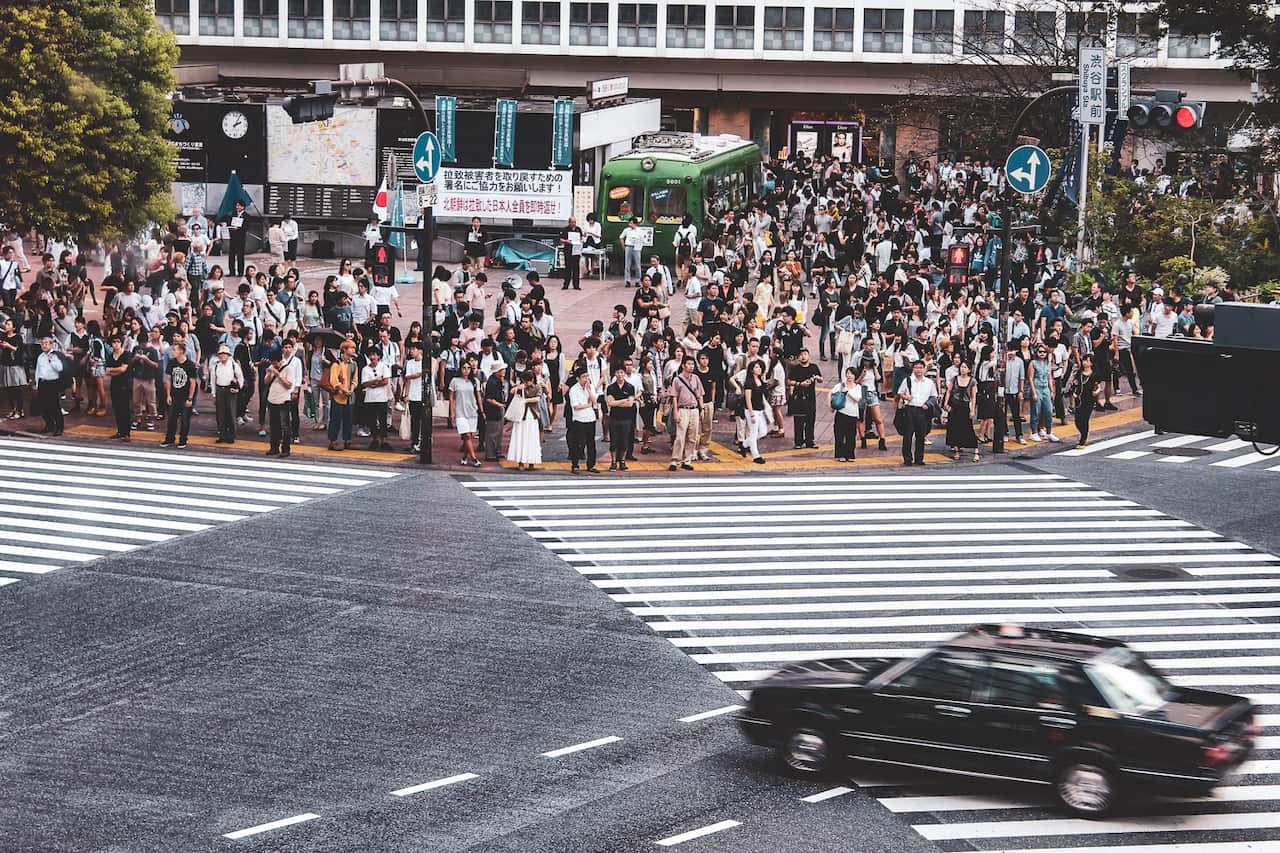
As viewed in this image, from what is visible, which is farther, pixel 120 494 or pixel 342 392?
pixel 342 392

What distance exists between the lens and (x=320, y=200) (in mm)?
48906

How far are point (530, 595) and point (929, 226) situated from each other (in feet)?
99.2

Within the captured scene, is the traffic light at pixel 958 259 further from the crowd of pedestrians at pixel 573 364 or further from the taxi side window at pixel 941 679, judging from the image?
the taxi side window at pixel 941 679

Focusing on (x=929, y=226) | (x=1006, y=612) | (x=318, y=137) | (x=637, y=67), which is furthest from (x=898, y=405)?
(x=637, y=67)

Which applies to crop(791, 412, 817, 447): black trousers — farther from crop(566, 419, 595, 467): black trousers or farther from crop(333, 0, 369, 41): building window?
crop(333, 0, 369, 41): building window

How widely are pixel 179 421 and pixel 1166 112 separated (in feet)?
53.9

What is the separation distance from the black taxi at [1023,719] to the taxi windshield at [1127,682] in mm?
13

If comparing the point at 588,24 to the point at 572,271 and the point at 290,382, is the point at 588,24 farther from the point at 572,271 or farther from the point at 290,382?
the point at 290,382

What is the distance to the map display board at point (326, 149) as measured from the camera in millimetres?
48250

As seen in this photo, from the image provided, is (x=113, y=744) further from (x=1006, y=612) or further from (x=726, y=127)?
(x=726, y=127)

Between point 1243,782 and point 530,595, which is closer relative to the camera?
point 1243,782

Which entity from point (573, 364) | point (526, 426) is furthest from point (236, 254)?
point (526, 426)

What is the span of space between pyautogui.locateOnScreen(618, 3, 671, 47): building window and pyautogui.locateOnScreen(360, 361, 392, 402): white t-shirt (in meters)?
50.9

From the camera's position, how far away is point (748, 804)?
14422 millimetres
